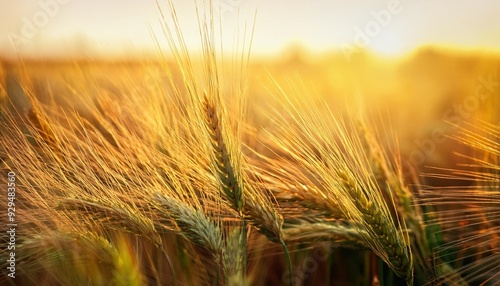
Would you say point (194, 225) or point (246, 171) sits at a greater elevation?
point (246, 171)

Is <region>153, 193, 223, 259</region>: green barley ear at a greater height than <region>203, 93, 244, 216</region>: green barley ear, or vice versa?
<region>203, 93, 244, 216</region>: green barley ear

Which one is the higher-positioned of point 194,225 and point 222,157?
point 222,157

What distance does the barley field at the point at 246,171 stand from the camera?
0.97 m

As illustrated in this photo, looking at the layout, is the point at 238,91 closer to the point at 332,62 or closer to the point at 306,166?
the point at 306,166

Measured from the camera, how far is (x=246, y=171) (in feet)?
3.59

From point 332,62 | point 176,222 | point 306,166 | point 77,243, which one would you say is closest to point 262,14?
point 332,62

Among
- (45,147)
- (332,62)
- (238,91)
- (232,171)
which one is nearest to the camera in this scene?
(232,171)

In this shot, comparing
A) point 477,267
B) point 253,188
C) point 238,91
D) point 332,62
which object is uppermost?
point 332,62

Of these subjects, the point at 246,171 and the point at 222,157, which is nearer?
the point at 222,157

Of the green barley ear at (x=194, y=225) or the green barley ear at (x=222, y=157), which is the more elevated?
the green barley ear at (x=222, y=157)

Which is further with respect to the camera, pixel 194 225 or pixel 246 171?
pixel 246 171

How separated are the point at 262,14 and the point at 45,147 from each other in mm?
544

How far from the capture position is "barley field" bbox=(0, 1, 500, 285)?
0.97 m

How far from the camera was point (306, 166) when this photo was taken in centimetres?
107
